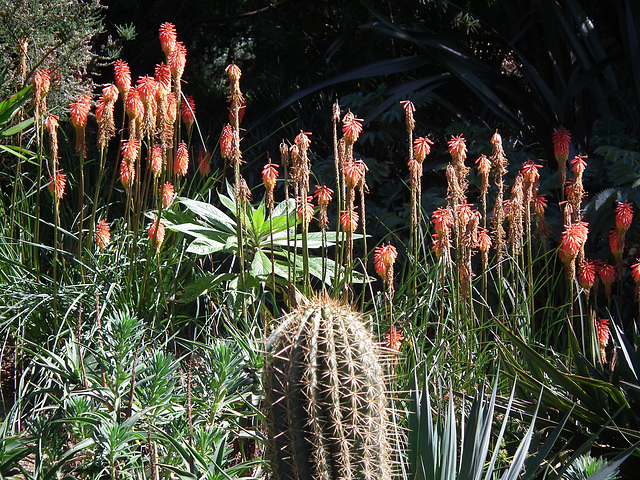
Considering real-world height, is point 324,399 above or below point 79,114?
below

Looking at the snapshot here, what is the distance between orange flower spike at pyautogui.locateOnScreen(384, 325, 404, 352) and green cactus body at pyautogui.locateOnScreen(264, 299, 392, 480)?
2.72 feet

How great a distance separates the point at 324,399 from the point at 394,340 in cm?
104

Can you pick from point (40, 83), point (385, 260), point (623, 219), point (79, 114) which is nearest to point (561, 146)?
point (623, 219)

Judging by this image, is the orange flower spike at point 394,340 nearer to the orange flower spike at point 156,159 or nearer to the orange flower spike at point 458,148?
the orange flower spike at point 458,148

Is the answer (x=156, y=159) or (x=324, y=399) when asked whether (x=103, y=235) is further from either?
(x=324, y=399)

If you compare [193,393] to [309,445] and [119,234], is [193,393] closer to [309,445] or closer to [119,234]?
[309,445]

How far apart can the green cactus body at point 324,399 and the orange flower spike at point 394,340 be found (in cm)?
83

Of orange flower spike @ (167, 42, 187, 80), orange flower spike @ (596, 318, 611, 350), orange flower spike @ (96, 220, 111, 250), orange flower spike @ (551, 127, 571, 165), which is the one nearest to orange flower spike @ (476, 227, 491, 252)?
orange flower spike @ (551, 127, 571, 165)

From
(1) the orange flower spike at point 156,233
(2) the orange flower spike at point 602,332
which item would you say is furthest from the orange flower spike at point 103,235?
(2) the orange flower spike at point 602,332

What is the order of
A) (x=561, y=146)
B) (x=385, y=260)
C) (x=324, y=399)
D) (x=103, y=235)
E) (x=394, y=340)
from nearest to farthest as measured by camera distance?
(x=324, y=399), (x=394, y=340), (x=385, y=260), (x=561, y=146), (x=103, y=235)

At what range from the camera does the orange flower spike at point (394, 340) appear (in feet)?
8.57

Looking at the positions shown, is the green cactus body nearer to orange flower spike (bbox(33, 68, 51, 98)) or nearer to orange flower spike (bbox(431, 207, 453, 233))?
orange flower spike (bbox(431, 207, 453, 233))

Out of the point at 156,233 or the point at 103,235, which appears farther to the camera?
the point at 103,235

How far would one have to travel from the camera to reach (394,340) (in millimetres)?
2680
